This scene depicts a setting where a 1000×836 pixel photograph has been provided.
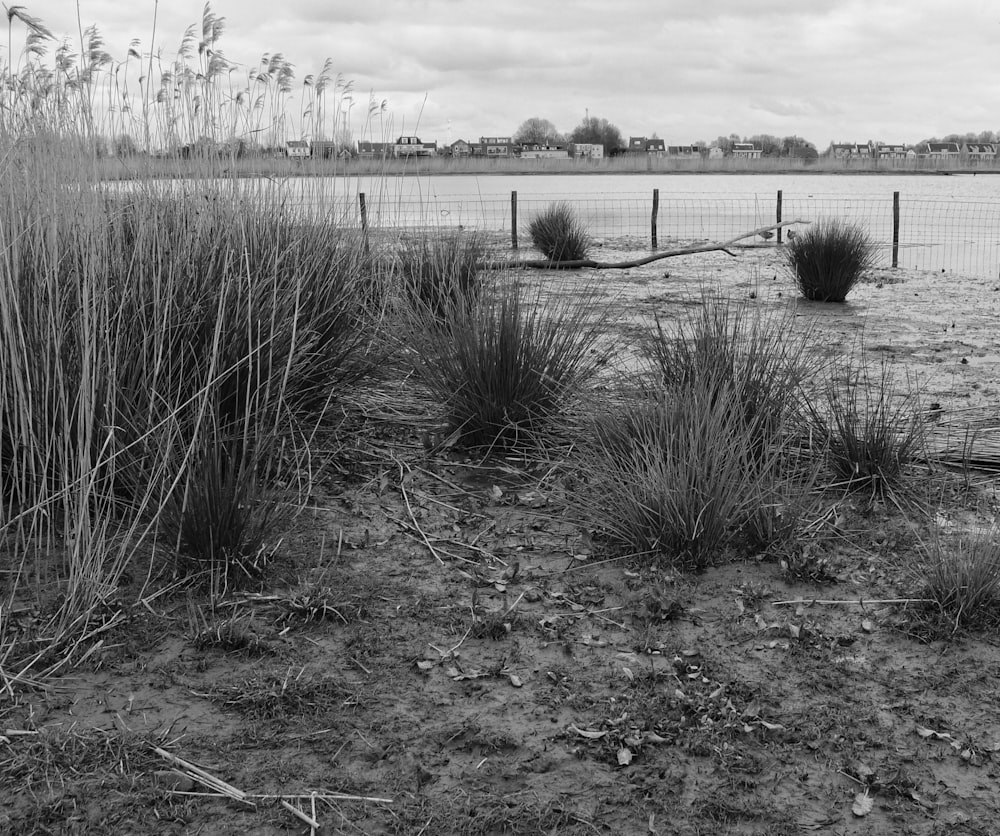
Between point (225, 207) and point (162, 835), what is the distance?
13.2 feet

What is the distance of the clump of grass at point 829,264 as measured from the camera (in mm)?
11141

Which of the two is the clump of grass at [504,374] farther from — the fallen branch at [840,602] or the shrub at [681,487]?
the fallen branch at [840,602]

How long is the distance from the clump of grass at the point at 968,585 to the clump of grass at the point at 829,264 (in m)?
8.21

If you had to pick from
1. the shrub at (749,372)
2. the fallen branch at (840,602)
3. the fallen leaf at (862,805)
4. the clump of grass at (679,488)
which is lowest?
the fallen leaf at (862,805)

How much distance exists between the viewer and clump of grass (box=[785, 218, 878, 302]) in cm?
1114

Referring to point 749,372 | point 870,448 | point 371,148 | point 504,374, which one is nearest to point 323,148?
point 371,148

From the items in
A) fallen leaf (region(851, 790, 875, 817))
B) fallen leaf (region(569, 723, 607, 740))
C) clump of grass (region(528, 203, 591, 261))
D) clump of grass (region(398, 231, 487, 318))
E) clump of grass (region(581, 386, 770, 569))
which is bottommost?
fallen leaf (region(851, 790, 875, 817))

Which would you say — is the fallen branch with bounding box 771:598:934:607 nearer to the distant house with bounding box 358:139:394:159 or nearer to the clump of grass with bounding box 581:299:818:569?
the clump of grass with bounding box 581:299:818:569

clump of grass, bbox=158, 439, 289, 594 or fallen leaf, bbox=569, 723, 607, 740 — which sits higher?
clump of grass, bbox=158, 439, 289, 594

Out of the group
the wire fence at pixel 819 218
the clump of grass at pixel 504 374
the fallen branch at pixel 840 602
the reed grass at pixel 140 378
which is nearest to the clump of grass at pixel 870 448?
the fallen branch at pixel 840 602

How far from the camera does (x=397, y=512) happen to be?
4.41m

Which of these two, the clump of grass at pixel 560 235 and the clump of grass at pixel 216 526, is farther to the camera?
the clump of grass at pixel 560 235

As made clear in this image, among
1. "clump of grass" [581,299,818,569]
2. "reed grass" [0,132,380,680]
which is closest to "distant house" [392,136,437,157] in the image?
"reed grass" [0,132,380,680]

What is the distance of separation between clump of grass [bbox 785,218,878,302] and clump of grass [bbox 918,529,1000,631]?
8.21m
